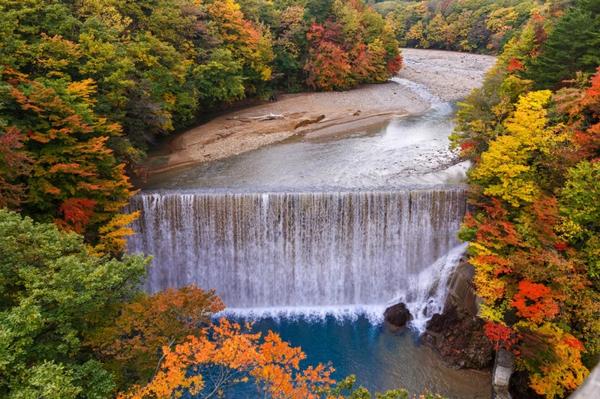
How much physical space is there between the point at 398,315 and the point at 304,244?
4641 mm

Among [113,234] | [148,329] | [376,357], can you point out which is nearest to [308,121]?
[113,234]

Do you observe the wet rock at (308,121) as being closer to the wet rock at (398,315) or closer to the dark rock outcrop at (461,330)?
the wet rock at (398,315)

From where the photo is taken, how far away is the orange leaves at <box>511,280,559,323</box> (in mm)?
11852

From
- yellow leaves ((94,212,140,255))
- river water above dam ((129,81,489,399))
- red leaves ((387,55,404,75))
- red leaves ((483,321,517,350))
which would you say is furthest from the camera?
red leaves ((387,55,404,75))

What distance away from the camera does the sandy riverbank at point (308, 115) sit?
25.2 metres

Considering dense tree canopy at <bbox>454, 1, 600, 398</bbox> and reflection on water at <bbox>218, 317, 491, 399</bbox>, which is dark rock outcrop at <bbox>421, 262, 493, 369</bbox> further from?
dense tree canopy at <bbox>454, 1, 600, 398</bbox>

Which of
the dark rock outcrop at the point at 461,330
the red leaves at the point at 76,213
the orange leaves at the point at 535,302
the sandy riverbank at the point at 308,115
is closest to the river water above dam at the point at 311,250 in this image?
the dark rock outcrop at the point at 461,330

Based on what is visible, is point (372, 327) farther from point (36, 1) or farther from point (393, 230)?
point (36, 1)

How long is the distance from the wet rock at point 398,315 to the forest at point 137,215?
3503mm

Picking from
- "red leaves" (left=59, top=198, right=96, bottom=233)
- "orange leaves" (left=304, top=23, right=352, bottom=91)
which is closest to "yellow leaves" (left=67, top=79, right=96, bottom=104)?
"red leaves" (left=59, top=198, right=96, bottom=233)

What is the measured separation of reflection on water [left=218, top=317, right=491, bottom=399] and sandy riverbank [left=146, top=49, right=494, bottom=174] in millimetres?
11509

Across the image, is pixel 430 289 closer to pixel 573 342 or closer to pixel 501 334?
pixel 501 334

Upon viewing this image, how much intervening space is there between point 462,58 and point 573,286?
53759 millimetres

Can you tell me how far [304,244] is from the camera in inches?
706
